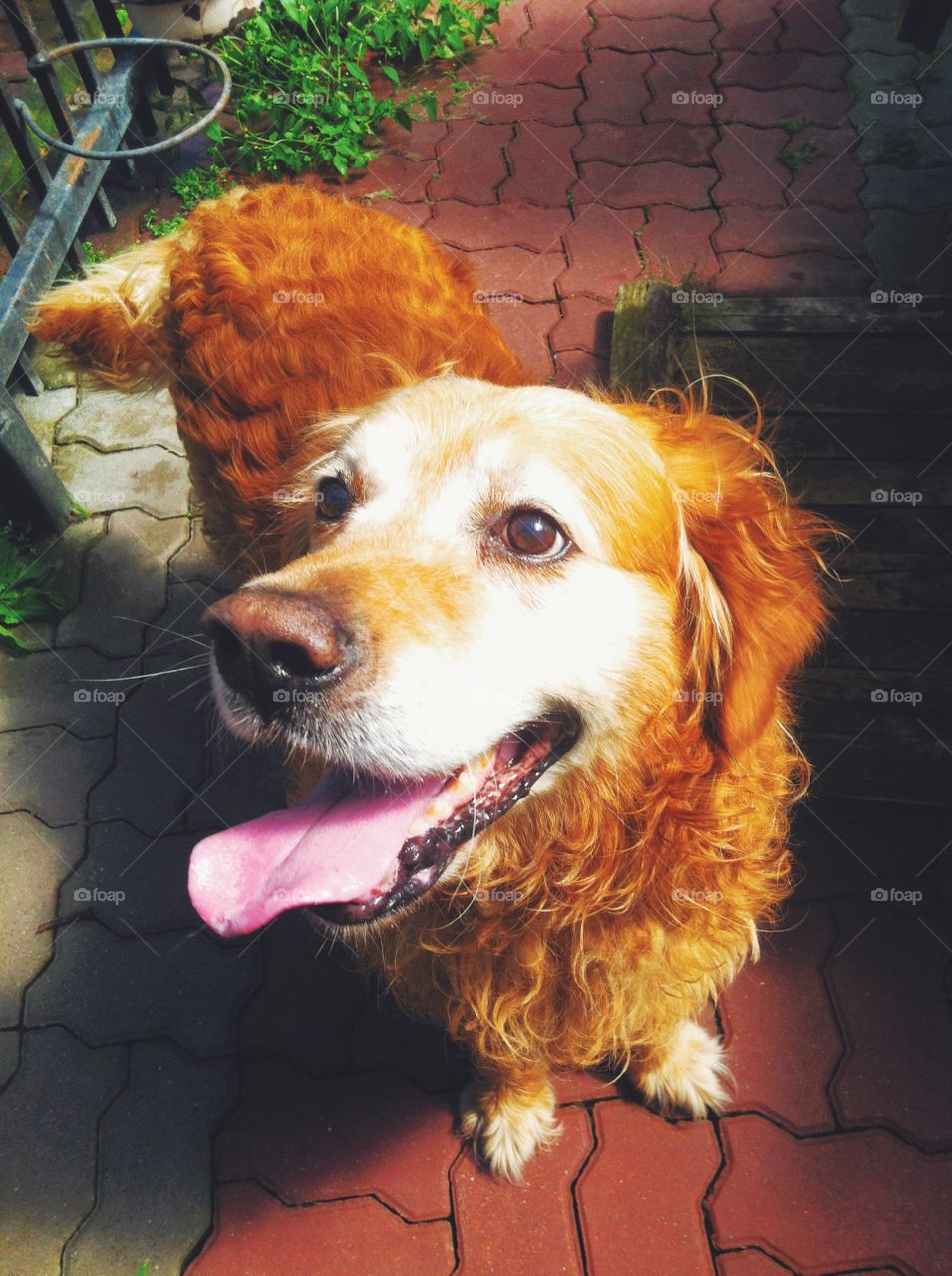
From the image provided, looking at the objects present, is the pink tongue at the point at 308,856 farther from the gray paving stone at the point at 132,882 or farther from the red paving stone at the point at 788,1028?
the red paving stone at the point at 788,1028

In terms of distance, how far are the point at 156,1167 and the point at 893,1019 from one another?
2021 mm

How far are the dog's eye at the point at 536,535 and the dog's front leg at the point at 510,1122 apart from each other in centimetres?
134

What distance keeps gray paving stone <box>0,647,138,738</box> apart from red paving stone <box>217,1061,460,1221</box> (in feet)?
4.38

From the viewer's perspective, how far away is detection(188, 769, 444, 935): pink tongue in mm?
1576

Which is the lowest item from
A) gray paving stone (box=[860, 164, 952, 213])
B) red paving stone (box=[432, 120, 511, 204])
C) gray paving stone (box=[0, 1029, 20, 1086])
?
gray paving stone (box=[0, 1029, 20, 1086])

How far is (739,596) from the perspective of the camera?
177cm

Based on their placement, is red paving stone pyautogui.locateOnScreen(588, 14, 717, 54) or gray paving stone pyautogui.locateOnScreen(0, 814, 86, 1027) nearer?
gray paving stone pyautogui.locateOnScreen(0, 814, 86, 1027)

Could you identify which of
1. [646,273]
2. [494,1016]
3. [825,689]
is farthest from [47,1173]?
[646,273]

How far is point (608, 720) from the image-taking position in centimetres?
162

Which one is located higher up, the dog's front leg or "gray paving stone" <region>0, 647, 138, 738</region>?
"gray paving stone" <region>0, 647, 138, 738</region>

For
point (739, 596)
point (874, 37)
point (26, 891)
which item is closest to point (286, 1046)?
point (26, 891)

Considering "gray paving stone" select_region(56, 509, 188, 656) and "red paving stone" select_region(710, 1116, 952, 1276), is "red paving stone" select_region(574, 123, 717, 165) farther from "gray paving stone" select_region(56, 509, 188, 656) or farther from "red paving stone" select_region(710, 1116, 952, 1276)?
"red paving stone" select_region(710, 1116, 952, 1276)

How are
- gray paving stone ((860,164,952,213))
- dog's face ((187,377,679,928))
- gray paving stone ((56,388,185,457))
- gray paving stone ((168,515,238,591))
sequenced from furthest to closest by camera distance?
gray paving stone ((860,164,952,213)), gray paving stone ((56,388,185,457)), gray paving stone ((168,515,238,591)), dog's face ((187,377,679,928))

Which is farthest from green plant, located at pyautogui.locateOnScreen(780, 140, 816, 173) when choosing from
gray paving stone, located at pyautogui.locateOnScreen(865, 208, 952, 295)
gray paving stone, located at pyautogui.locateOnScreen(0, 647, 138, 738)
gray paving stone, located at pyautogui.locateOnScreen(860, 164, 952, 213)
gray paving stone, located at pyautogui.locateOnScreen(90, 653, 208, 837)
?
gray paving stone, located at pyautogui.locateOnScreen(0, 647, 138, 738)
